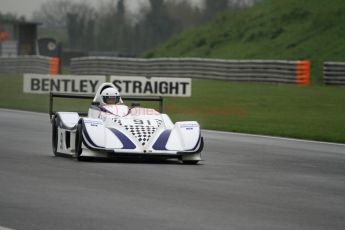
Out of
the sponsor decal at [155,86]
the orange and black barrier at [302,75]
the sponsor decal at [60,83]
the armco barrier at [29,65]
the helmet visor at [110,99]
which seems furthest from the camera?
the armco barrier at [29,65]

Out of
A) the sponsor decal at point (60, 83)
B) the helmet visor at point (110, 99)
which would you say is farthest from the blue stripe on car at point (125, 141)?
the sponsor decal at point (60, 83)

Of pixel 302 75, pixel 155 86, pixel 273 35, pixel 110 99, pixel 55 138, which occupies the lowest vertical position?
pixel 55 138

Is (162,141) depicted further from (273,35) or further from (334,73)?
(273,35)

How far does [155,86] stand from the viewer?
18.2 metres

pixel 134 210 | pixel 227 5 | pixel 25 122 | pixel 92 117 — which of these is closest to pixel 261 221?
pixel 134 210

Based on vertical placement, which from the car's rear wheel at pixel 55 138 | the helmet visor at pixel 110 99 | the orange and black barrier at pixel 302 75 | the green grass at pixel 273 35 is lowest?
the car's rear wheel at pixel 55 138

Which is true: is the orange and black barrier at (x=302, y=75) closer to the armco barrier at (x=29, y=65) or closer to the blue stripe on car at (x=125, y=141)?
the armco barrier at (x=29, y=65)

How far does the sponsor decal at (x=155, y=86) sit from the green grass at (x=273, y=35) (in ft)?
70.0

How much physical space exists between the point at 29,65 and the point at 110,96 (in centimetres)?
3599

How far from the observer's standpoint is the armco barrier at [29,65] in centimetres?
4712

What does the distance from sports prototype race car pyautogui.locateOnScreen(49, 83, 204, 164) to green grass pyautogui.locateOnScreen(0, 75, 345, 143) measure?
6162mm

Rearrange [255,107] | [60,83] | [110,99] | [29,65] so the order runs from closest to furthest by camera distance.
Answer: [110,99], [60,83], [255,107], [29,65]

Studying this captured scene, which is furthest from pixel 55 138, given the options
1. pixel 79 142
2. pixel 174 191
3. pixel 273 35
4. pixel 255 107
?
pixel 273 35

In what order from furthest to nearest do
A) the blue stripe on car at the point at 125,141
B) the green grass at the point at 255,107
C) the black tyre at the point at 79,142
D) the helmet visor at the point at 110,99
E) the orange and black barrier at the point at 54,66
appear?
the orange and black barrier at the point at 54,66, the green grass at the point at 255,107, the helmet visor at the point at 110,99, the black tyre at the point at 79,142, the blue stripe on car at the point at 125,141
